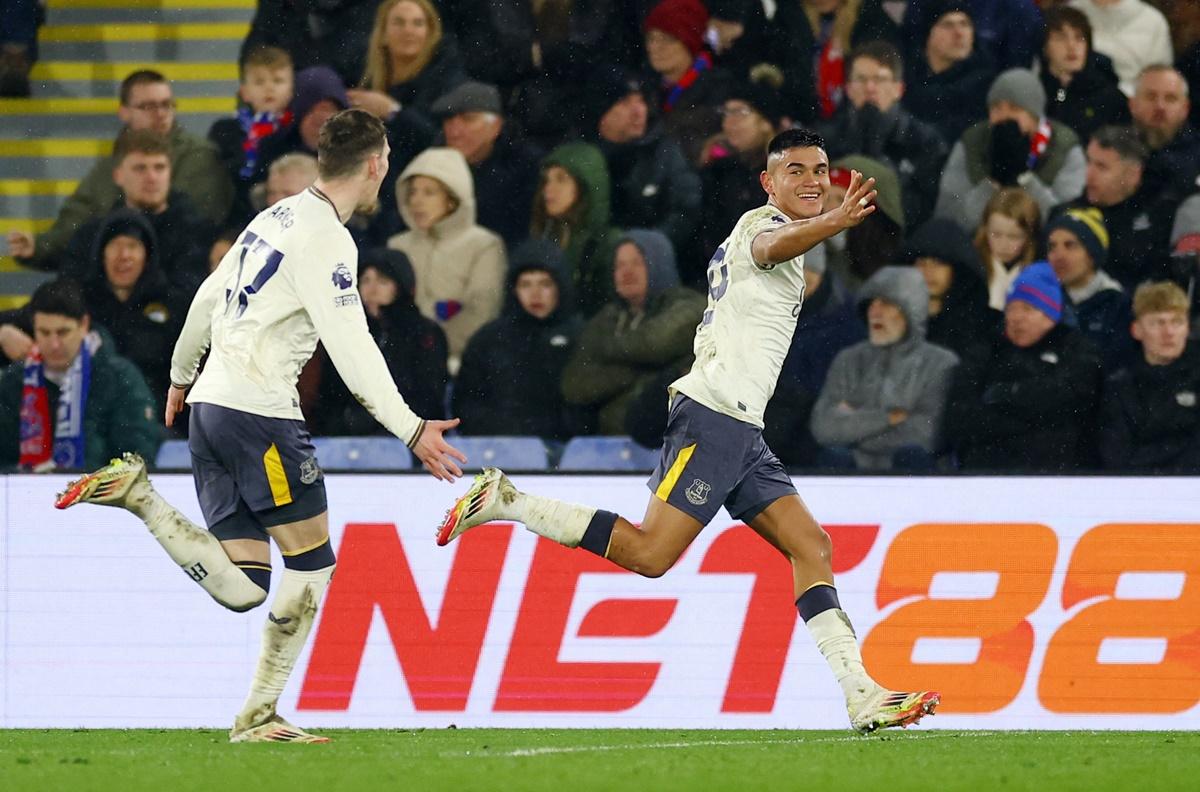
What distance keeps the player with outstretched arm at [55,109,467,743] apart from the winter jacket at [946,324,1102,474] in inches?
162

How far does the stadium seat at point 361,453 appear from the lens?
10.3 meters

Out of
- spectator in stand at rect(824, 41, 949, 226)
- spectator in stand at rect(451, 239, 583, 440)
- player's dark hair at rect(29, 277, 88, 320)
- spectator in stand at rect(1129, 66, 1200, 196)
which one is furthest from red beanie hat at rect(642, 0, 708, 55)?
player's dark hair at rect(29, 277, 88, 320)

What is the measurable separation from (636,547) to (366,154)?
1.72m

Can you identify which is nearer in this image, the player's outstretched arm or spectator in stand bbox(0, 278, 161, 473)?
the player's outstretched arm

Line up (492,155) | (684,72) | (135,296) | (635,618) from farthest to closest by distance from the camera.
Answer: (684,72) → (492,155) → (135,296) → (635,618)

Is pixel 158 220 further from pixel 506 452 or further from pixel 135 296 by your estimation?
pixel 506 452

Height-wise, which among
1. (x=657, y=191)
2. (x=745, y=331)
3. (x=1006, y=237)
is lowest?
(x=657, y=191)

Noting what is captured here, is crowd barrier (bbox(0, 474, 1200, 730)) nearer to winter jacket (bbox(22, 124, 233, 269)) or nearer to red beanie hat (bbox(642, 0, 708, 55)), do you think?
winter jacket (bbox(22, 124, 233, 269))

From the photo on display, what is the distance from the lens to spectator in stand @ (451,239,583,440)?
10531 millimetres

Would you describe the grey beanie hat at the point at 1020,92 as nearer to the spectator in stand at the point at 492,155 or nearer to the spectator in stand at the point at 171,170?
the spectator in stand at the point at 492,155

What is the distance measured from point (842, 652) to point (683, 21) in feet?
17.9

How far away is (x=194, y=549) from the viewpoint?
22.9ft

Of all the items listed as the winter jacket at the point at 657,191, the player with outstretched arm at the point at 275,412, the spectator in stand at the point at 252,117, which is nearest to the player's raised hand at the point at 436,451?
the player with outstretched arm at the point at 275,412

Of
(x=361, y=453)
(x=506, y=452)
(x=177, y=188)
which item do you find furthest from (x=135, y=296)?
(x=506, y=452)
